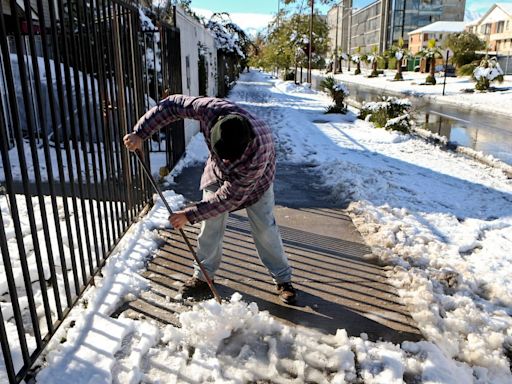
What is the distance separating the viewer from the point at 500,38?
6431 cm

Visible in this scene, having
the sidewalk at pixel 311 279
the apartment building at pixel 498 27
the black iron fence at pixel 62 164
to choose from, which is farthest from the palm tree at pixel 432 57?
the sidewalk at pixel 311 279

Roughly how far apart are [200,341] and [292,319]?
0.73m

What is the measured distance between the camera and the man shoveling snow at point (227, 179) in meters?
2.78

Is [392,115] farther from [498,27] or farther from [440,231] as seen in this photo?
[498,27]

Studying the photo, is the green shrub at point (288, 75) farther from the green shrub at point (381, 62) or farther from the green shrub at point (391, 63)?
the green shrub at point (391, 63)

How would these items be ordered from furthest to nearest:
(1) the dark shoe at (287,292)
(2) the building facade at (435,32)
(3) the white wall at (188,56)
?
(2) the building facade at (435,32)
(3) the white wall at (188,56)
(1) the dark shoe at (287,292)

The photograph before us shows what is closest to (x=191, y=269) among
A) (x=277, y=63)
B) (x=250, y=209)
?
(x=250, y=209)

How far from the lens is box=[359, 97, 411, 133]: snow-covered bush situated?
456 inches

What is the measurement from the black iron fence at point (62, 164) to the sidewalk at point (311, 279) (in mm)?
577

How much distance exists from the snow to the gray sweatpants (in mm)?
338

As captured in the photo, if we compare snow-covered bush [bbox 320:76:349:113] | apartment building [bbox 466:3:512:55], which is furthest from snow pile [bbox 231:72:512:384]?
apartment building [bbox 466:3:512:55]

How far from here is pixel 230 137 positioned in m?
2.68

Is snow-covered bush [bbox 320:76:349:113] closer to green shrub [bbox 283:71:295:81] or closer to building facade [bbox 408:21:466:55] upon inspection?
green shrub [bbox 283:71:295:81]

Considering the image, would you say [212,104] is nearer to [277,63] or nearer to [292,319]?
[292,319]
